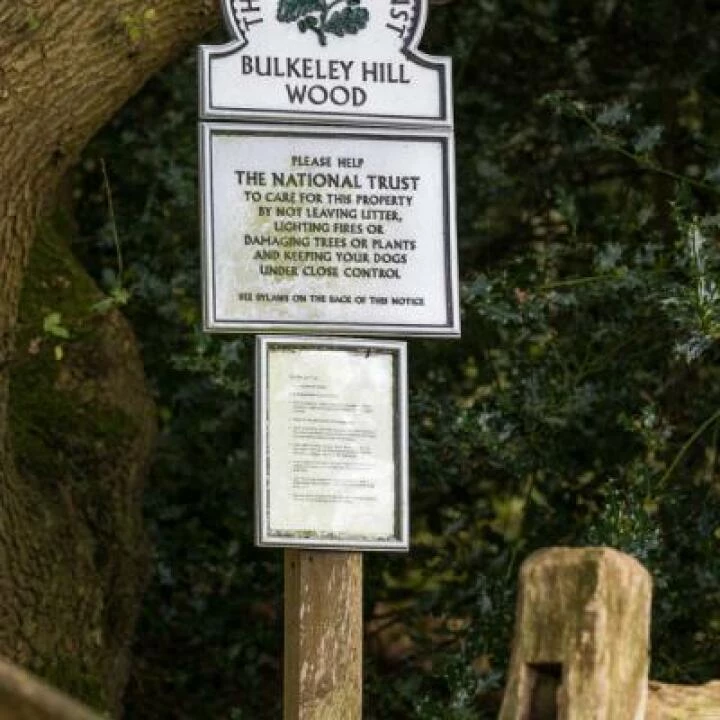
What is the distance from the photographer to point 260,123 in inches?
225

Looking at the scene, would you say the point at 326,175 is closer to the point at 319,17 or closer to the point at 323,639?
the point at 319,17

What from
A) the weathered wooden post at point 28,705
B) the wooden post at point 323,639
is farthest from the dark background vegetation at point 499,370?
the weathered wooden post at point 28,705

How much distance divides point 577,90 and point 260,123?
9.65 feet

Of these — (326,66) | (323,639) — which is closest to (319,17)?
(326,66)

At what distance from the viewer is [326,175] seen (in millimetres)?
5719

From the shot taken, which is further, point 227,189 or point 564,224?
point 564,224

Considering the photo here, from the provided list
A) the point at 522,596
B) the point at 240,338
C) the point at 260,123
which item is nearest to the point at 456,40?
the point at 240,338

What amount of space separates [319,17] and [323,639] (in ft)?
4.74

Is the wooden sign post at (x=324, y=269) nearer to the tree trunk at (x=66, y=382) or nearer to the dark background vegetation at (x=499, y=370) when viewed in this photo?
the tree trunk at (x=66, y=382)

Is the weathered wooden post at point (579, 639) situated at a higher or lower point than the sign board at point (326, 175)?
lower

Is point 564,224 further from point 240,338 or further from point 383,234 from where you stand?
point 383,234

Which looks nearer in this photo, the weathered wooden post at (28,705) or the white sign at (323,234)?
the weathered wooden post at (28,705)

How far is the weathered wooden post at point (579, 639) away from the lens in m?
4.09

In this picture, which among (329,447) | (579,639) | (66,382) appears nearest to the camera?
(579,639)
